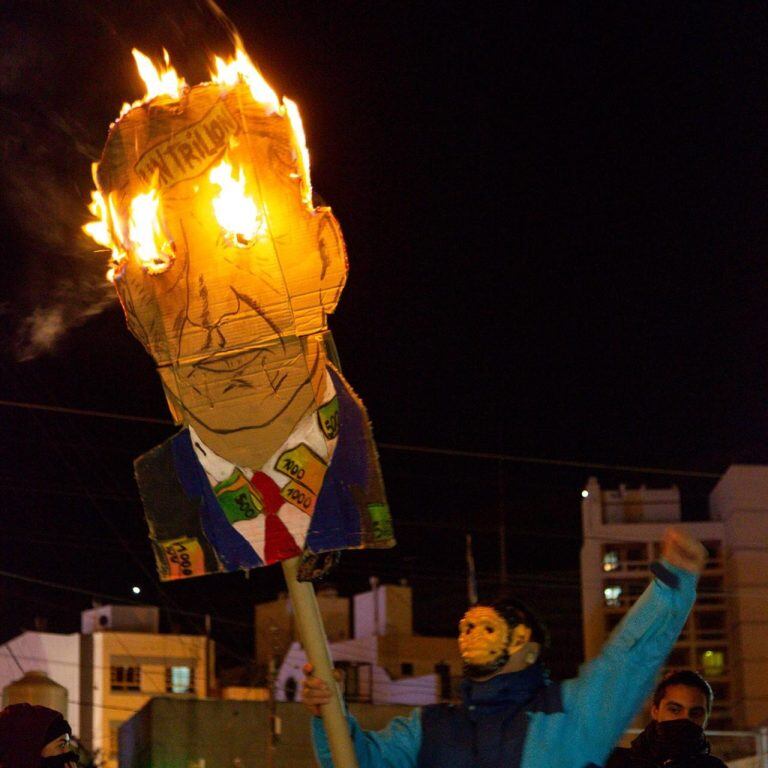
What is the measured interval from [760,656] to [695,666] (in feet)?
8.21

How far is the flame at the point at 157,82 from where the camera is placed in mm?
5852

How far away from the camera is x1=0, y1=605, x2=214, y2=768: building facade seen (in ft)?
164

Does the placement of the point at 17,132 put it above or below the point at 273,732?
above

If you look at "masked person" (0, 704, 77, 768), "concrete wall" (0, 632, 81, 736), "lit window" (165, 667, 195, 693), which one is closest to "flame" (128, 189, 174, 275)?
"masked person" (0, 704, 77, 768)

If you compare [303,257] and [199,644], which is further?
[199,644]

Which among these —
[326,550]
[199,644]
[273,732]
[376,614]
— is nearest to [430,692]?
[376,614]

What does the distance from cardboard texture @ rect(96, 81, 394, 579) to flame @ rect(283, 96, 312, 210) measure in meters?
0.01

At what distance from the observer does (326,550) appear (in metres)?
5.37

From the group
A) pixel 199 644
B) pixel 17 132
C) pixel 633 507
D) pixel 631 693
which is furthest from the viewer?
pixel 633 507

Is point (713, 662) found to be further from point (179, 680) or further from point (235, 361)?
point (235, 361)

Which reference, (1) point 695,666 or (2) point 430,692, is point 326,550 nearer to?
(2) point 430,692

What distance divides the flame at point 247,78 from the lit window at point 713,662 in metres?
48.9

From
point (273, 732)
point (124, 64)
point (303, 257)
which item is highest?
point (124, 64)

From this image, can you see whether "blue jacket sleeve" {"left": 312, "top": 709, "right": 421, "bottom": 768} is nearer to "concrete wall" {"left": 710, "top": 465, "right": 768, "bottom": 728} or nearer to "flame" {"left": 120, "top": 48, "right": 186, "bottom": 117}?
"flame" {"left": 120, "top": 48, "right": 186, "bottom": 117}
